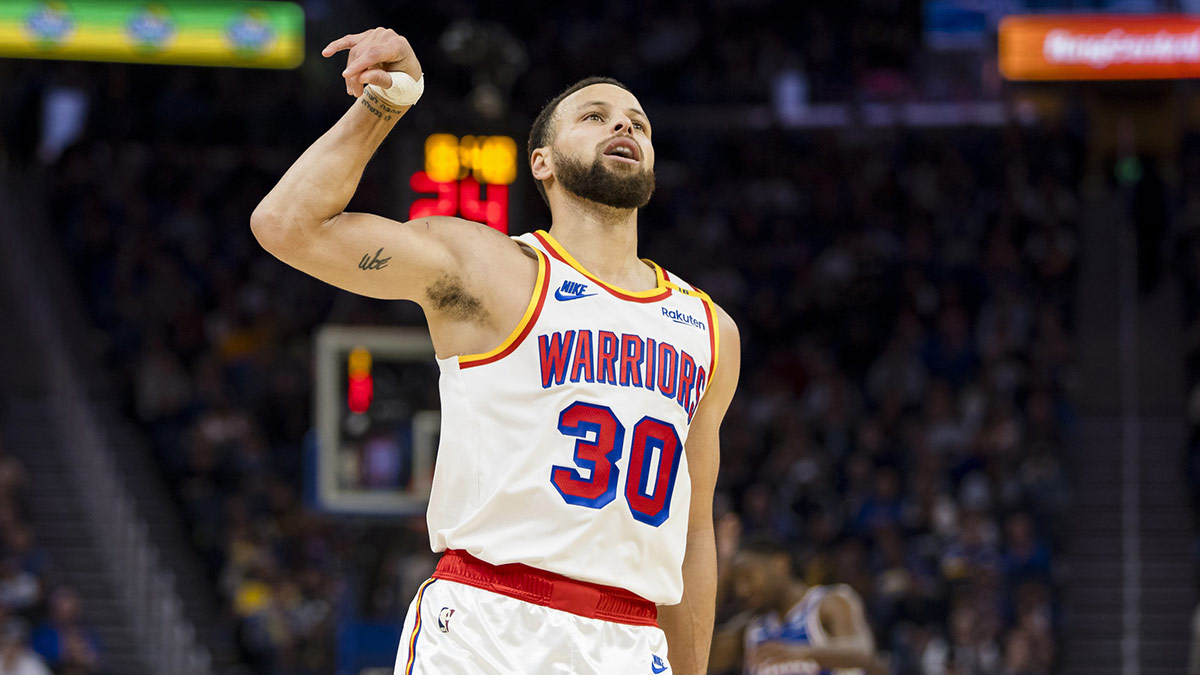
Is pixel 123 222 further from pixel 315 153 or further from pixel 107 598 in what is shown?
pixel 315 153

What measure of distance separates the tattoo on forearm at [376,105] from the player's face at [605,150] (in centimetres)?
52

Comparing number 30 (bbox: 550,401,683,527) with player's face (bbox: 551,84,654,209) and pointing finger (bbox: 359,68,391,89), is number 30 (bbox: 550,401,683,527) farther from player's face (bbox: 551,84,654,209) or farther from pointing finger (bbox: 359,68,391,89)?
pointing finger (bbox: 359,68,391,89)

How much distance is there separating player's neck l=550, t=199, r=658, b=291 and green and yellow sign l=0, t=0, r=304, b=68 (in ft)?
44.1

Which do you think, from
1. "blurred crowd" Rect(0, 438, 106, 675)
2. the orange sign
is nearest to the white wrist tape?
"blurred crowd" Rect(0, 438, 106, 675)

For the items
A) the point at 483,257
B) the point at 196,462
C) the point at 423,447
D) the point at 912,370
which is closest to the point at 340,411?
the point at 423,447

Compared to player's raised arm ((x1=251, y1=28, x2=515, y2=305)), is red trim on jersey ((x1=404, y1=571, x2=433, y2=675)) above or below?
below

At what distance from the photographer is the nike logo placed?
3617mm

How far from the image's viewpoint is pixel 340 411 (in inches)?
351

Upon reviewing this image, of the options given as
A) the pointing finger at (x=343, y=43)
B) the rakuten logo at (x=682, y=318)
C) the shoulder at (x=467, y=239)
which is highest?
the pointing finger at (x=343, y=43)

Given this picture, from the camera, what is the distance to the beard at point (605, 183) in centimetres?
376

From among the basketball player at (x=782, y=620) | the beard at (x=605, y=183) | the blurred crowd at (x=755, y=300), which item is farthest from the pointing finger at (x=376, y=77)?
the blurred crowd at (x=755, y=300)

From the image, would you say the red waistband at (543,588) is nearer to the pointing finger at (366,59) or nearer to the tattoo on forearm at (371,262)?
the tattoo on forearm at (371,262)

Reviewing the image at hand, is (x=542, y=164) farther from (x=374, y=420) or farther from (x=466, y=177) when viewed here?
(x=374, y=420)

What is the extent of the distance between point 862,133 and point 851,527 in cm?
673
